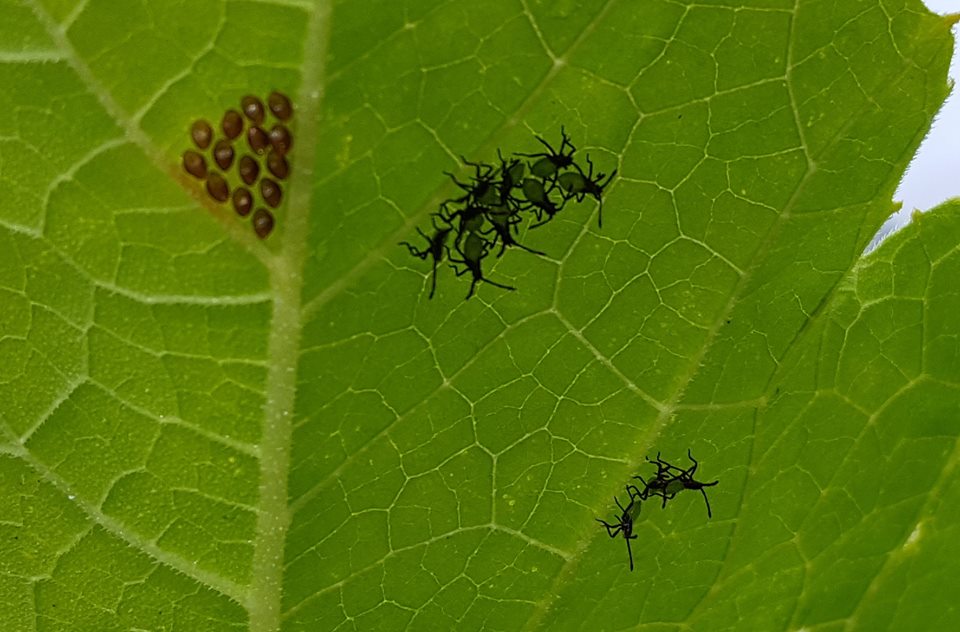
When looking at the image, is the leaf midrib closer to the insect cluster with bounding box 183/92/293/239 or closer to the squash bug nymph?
the insect cluster with bounding box 183/92/293/239

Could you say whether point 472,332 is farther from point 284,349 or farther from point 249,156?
point 249,156

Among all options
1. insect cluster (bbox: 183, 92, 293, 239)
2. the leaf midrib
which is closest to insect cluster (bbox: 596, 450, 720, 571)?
the leaf midrib

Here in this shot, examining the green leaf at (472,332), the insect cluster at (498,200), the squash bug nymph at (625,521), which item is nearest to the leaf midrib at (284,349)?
the green leaf at (472,332)

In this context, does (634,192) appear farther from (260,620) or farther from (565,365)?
(260,620)

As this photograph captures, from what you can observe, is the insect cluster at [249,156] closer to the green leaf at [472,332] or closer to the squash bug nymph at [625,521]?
the green leaf at [472,332]

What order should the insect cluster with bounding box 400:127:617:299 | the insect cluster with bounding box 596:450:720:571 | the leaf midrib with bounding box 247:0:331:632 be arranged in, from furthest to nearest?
the insect cluster with bounding box 596:450:720:571 < the insect cluster with bounding box 400:127:617:299 < the leaf midrib with bounding box 247:0:331:632

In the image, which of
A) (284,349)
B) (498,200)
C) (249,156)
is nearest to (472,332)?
(498,200)

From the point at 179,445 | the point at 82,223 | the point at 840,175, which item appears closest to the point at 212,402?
the point at 179,445
